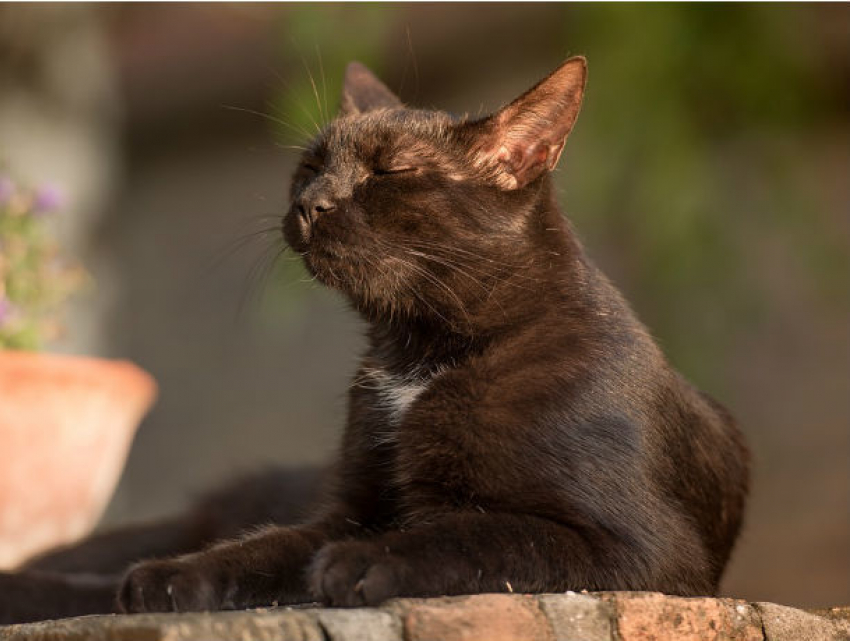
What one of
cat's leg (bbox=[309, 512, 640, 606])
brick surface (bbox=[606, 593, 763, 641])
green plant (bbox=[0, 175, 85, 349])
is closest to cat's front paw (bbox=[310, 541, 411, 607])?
cat's leg (bbox=[309, 512, 640, 606])

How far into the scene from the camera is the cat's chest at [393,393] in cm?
202

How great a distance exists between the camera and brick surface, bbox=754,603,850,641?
5.72ft

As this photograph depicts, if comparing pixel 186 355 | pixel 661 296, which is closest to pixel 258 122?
pixel 186 355

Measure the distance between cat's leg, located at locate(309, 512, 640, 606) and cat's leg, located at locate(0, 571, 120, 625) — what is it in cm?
81

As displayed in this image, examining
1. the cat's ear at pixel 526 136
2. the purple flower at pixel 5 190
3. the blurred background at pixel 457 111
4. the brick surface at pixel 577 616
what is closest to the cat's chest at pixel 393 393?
the blurred background at pixel 457 111

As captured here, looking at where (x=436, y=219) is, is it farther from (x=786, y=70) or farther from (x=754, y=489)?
(x=754, y=489)

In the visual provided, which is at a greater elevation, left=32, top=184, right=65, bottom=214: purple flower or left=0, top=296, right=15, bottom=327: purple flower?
left=32, top=184, right=65, bottom=214: purple flower

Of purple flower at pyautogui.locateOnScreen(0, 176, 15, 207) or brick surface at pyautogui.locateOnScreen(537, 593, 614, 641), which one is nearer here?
brick surface at pyautogui.locateOnScreen(537, 593, 614, 641)

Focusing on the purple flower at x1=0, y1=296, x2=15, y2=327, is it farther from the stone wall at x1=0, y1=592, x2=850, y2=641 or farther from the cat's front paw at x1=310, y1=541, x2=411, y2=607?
the cat's front paw at x1=310, y1=541, x2=411, y2=607

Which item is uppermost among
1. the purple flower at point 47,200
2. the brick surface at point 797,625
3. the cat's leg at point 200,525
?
the purple flower at point 47,200

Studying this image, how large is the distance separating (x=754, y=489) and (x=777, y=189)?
4.04 ft

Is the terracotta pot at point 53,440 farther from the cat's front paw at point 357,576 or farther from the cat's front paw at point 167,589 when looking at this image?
the cat's front paw at point 357,576

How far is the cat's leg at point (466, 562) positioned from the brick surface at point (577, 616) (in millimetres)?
64

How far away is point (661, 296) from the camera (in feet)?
14.3
